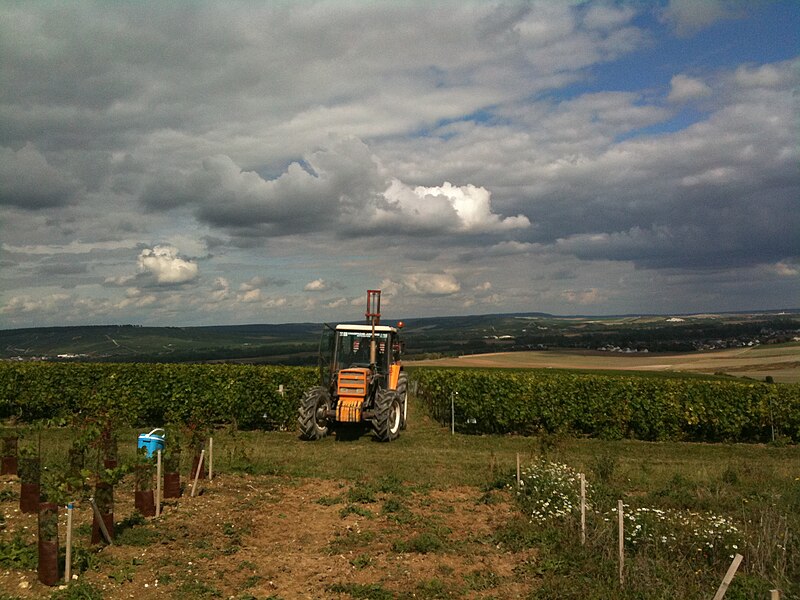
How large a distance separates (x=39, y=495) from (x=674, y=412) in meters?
16.6

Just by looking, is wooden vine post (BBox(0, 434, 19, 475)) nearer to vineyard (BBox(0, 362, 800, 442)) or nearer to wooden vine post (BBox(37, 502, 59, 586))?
wooden vine post (BBox(37, 502, 59, 586))

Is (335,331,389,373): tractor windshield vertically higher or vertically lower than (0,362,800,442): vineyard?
higher

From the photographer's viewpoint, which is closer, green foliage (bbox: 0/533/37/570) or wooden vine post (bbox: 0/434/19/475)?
green foliage (bbox: 0/533/37/570)

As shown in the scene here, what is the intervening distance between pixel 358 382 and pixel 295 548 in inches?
325

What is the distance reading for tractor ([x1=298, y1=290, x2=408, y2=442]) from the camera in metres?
15.8

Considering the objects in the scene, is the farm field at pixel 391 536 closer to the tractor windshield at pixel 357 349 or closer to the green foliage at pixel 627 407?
the tractor windshield at pixel 357 349

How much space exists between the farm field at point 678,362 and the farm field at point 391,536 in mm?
29027

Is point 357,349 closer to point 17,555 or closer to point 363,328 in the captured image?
point 363,328

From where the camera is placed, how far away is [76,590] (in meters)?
5.91

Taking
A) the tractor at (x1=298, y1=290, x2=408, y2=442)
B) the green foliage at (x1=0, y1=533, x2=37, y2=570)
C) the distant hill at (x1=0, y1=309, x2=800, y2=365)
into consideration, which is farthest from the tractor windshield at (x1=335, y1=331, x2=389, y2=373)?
the distant hill at (x1=0, y1=309, x2=800, y2=365)

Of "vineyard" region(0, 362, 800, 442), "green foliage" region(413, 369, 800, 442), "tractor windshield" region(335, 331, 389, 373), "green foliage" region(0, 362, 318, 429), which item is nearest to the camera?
"tractor windshield" region(335, 331, 389, 373)

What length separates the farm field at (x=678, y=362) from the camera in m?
40.7

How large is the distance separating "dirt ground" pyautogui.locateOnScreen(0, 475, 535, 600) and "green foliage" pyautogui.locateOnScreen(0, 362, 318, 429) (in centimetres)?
950

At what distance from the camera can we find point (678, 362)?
51094mm
